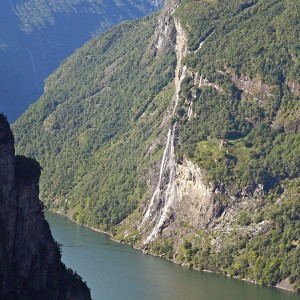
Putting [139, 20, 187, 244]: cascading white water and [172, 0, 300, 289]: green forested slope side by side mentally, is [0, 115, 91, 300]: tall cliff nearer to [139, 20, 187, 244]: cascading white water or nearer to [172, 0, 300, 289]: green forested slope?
[172, 0, 300, 289]: green forested slope

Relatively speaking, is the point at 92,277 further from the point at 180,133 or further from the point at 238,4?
the point at 238,4

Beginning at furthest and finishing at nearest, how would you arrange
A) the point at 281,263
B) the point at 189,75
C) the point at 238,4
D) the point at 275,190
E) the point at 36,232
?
1. the point at 238,4
2. the point at 189,75
3. the point at 275,190
4. the point at 281,263
5. the point at 36,232

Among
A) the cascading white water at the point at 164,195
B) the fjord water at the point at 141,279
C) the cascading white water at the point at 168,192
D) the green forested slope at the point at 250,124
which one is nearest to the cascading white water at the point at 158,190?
the cascading white water at the point at 164,195

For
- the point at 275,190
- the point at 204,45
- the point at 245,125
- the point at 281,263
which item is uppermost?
the point at 204,45

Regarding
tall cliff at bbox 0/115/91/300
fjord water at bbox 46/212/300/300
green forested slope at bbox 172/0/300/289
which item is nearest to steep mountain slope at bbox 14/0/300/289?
green forested slope at bbox 172/0/300/289

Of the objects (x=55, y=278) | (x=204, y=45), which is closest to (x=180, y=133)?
(x=204, y=45)

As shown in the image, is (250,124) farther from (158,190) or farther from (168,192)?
(158,190)

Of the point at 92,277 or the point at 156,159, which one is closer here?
→ the point at 92,277
